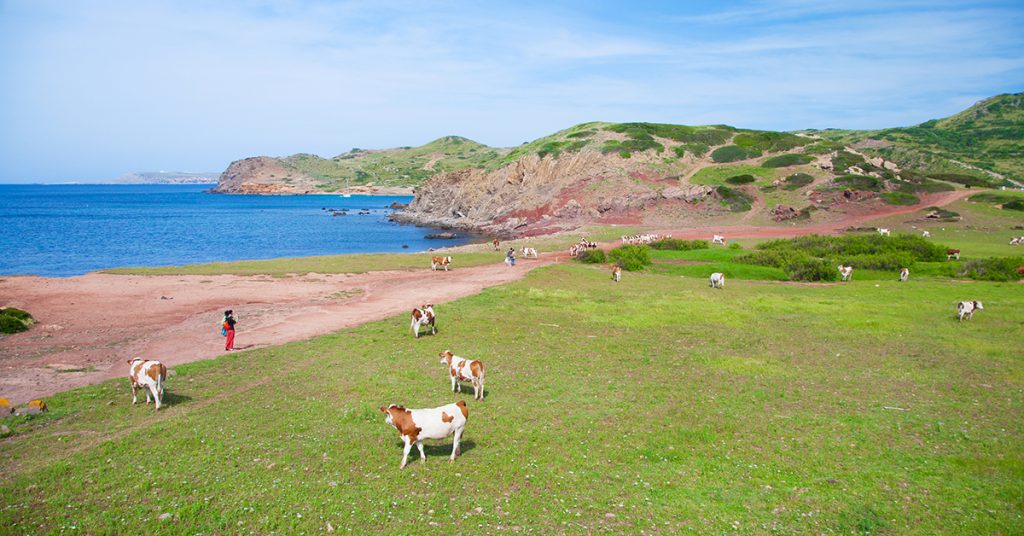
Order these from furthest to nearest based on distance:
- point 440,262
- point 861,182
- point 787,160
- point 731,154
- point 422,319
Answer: point 731,154, point 787,160, point 861,182, point 440,262, point 422,319

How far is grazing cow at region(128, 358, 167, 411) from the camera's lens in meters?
15.5

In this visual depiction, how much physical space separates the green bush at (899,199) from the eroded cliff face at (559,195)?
24762mm

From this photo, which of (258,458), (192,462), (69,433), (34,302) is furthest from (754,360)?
(34,302)

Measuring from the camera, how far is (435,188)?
12538 cm

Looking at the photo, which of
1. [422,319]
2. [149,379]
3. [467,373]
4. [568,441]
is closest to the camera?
[568,441]

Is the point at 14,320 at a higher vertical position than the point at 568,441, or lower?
higher

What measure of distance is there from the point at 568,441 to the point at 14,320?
26.5 metres

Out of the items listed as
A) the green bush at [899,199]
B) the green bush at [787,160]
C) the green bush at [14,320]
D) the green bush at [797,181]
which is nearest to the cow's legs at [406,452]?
the green bush at [14,320]

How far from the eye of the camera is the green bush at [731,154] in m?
100

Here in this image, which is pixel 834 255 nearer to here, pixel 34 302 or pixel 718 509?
pixel 718 509

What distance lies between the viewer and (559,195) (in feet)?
304

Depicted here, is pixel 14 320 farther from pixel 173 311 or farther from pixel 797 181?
pixel 797 181

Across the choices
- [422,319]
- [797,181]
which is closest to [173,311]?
[422,319]

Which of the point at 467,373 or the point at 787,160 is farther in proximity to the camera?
the point at 787,160
